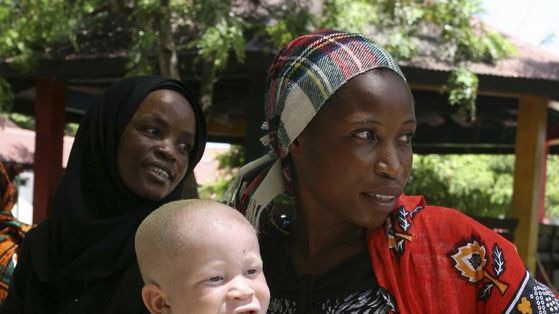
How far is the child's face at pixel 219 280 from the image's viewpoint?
4.89 feet

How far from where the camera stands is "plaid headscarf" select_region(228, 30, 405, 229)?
5.63 ft

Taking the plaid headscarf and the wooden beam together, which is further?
the wooden beam

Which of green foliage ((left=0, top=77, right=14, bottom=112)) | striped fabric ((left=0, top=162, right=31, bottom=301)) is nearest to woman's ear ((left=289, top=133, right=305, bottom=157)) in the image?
striped fabric ((left=0, top=162, right=31, bottom=301))

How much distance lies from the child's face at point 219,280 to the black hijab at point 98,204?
0.63 m

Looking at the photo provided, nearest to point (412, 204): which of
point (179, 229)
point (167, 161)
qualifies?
point (179, 229)

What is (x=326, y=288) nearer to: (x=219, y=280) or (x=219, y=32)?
(x=219, y=280)

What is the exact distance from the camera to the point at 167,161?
7.44 feet

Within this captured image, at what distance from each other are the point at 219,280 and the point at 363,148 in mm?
438

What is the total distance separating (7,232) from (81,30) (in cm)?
479

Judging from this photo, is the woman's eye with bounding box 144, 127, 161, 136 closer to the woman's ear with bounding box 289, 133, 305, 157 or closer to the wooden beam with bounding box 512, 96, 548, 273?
the woman's ear with bounding box 289, 133, 305, 157

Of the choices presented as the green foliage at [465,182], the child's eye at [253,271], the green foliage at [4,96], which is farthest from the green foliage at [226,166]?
the child's eye at [253,271]

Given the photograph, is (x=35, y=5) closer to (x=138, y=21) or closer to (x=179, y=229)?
(x=138, y=21)

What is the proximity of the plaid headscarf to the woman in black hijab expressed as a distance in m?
0.34

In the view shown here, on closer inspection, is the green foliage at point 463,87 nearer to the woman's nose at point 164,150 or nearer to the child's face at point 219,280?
the woman's nose at point 164,150
